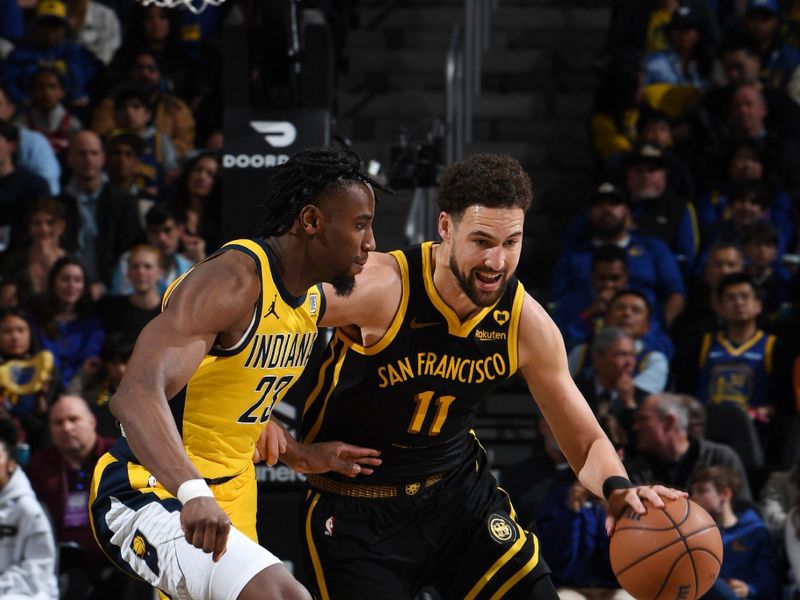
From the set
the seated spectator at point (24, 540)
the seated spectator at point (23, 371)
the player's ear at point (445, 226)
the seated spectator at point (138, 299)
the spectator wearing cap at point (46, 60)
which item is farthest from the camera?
the spectator wearing cap at point (46, 60)

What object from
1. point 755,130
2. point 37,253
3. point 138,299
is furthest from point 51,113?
point 755,130

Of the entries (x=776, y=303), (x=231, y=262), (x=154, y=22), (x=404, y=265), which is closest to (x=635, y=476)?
(x=776, y=303)

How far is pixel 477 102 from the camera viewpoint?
37.6 feet

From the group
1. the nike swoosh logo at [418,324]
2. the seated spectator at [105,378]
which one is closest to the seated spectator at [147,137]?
the seated spectator at [105,378]

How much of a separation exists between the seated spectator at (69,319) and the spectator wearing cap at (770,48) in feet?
18.4

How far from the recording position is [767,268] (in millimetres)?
9188

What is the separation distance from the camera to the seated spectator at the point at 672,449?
745 cm

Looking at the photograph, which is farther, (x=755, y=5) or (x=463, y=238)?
(x=755, y=5)

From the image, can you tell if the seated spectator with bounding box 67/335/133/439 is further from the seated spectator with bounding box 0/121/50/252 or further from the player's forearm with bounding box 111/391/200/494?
the player's forearm with bounding box 111/391/200/494

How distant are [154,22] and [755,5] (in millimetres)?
4911

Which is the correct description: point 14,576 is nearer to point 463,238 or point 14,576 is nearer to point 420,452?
point 420,452

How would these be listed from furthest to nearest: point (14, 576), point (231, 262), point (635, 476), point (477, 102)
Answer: point (477, 102)
point (635, 476)
point (14, 576)
point (231, 262)

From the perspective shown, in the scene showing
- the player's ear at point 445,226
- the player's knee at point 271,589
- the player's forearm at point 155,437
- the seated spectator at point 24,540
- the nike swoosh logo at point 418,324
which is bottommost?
the seated spectator at point 24,540

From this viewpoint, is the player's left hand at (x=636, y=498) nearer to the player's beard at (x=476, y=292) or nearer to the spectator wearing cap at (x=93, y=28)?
the player's beard at (x=476, y=292)
